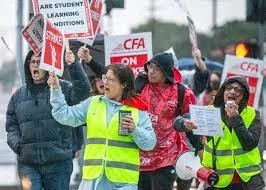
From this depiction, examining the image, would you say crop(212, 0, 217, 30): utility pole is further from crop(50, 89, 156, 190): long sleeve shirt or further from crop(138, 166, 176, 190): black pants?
crop(50, 89, 156, 190): long sleeve shirt

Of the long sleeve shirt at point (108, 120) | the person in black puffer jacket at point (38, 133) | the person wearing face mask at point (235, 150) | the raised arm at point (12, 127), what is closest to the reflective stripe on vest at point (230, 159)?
the person wearing face mask at point (235, 150)

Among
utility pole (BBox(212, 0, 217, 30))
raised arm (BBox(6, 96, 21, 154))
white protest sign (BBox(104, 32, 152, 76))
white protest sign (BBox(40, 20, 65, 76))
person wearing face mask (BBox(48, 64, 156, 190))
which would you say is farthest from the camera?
utility pole (BBox(212, 0, 217, 30))

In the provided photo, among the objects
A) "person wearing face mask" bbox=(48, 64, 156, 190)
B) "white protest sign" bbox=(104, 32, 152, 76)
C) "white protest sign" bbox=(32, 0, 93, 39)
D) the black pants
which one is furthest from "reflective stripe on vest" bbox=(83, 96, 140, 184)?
"white protest sign" bbox=(104, 32, 152, 76)

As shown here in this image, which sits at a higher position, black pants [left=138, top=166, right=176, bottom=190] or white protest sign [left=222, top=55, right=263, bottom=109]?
white protest sign [left=222, top=55, right=263, bottom=109]

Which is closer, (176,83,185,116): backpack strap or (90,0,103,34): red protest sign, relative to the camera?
(176,83,185,116): backpack strap

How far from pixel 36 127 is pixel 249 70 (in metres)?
4.49

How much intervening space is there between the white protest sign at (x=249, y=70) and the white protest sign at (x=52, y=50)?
425 centimetres

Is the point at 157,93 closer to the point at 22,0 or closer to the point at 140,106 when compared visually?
the point at 140,106

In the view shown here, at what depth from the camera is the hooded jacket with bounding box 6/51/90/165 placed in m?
9.11

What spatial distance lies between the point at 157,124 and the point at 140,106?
4.23ft

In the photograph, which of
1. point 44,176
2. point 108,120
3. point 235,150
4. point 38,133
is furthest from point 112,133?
point 235,150

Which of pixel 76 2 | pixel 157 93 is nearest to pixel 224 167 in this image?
pixel 157 93

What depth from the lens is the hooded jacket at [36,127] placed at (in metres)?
→ 9.11

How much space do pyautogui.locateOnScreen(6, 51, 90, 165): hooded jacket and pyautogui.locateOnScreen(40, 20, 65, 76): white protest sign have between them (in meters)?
0.51
